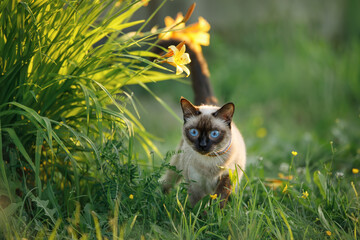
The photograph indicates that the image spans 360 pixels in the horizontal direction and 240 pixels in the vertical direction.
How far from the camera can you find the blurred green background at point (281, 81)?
3.72 m

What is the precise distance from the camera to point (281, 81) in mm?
5410

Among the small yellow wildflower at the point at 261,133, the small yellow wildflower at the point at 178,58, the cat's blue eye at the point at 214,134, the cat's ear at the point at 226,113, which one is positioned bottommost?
the small yellow wildflower at the point at 261,133

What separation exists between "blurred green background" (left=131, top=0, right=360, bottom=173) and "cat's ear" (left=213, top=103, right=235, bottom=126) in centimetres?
79

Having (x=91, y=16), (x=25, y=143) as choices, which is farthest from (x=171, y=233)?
(x=91, y=16)

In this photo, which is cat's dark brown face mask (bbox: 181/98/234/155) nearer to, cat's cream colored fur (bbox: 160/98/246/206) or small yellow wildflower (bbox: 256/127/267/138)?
cat's cream colored fur (bbox: 160/98/246/206)

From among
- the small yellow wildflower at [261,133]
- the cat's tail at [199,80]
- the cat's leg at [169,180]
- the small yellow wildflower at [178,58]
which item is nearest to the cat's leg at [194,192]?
the cat's leg at [169,180]

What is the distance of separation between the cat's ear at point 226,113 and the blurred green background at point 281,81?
0.79 meters

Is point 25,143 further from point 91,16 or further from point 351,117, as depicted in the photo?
point 351,117

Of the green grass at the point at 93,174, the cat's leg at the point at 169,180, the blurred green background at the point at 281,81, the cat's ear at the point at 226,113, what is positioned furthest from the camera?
the blurred green background at the point at 281,81

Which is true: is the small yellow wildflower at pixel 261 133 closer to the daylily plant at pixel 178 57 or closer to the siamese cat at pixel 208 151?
the siamese cat at pixel 208 151

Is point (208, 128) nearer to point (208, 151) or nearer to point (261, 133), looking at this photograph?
point (208, 151)

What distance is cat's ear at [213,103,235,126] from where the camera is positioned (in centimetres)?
208

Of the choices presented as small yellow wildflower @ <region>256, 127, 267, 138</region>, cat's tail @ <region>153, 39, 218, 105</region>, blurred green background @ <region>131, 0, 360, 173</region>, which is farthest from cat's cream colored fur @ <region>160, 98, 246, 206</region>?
small yellow wildflower @ <region>256, 127, 267, 138</region>

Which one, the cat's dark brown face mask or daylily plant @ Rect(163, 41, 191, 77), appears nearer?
daylily plant @ Rect(163, 41, 191, 77)
